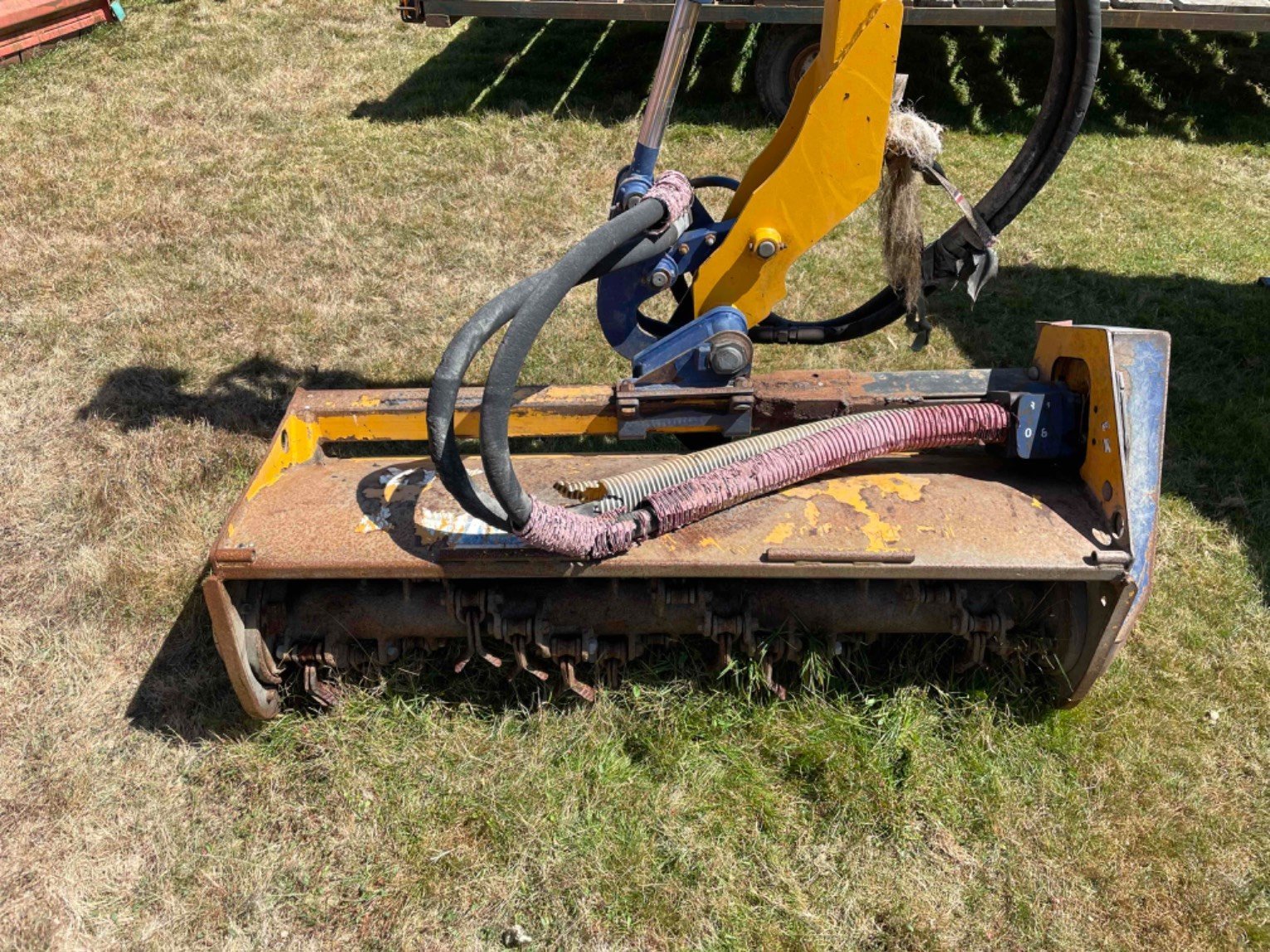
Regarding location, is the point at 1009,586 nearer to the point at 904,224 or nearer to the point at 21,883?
the point at 904,224

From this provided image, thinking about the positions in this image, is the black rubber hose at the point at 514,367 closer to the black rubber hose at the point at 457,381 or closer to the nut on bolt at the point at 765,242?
the black rubber hose at the point at 457,381

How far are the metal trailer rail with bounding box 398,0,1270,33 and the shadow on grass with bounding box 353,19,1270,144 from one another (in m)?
0.75

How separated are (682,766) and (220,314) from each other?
361cm

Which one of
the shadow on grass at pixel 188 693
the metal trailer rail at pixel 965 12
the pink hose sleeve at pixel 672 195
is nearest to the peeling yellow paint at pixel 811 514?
the pink hose sleeve at pixel 672 195

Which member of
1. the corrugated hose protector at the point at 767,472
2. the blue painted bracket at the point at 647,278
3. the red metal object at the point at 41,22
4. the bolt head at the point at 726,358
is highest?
the red metal object at the point at 41,22

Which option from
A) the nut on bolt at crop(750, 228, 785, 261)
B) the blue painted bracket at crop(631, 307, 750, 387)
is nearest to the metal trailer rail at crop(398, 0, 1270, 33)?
the nut on bolt at crop(750, 228, 785, 261)

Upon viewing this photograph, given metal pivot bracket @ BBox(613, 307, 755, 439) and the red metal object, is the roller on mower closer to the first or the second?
metal pivot bracket @ BBox(613, 307, 755, 439)

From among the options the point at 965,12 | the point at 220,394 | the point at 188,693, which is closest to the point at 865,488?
the point at 188,693

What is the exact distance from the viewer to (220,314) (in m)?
4.84

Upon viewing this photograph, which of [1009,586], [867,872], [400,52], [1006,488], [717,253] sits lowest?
[867,872]

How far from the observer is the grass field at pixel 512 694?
2402 millimetres

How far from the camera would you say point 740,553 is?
236cm

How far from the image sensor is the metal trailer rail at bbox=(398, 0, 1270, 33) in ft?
19.9

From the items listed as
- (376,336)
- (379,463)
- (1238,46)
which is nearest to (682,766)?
(379,463)
